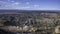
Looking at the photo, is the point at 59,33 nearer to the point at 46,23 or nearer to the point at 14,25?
the point at 46,23

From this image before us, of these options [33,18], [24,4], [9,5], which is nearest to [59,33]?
[33,18]

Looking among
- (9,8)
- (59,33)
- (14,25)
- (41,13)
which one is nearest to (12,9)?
(9,8)

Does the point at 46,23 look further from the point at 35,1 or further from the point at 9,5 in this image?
the point at 9,5

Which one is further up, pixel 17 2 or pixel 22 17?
pixel 17 2

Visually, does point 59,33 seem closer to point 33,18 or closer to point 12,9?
point 33,18

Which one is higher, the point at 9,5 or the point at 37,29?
the point at 9,5

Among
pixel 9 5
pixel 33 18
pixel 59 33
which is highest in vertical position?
pixel 9 5

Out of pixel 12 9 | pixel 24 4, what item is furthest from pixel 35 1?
pixel 12 9
